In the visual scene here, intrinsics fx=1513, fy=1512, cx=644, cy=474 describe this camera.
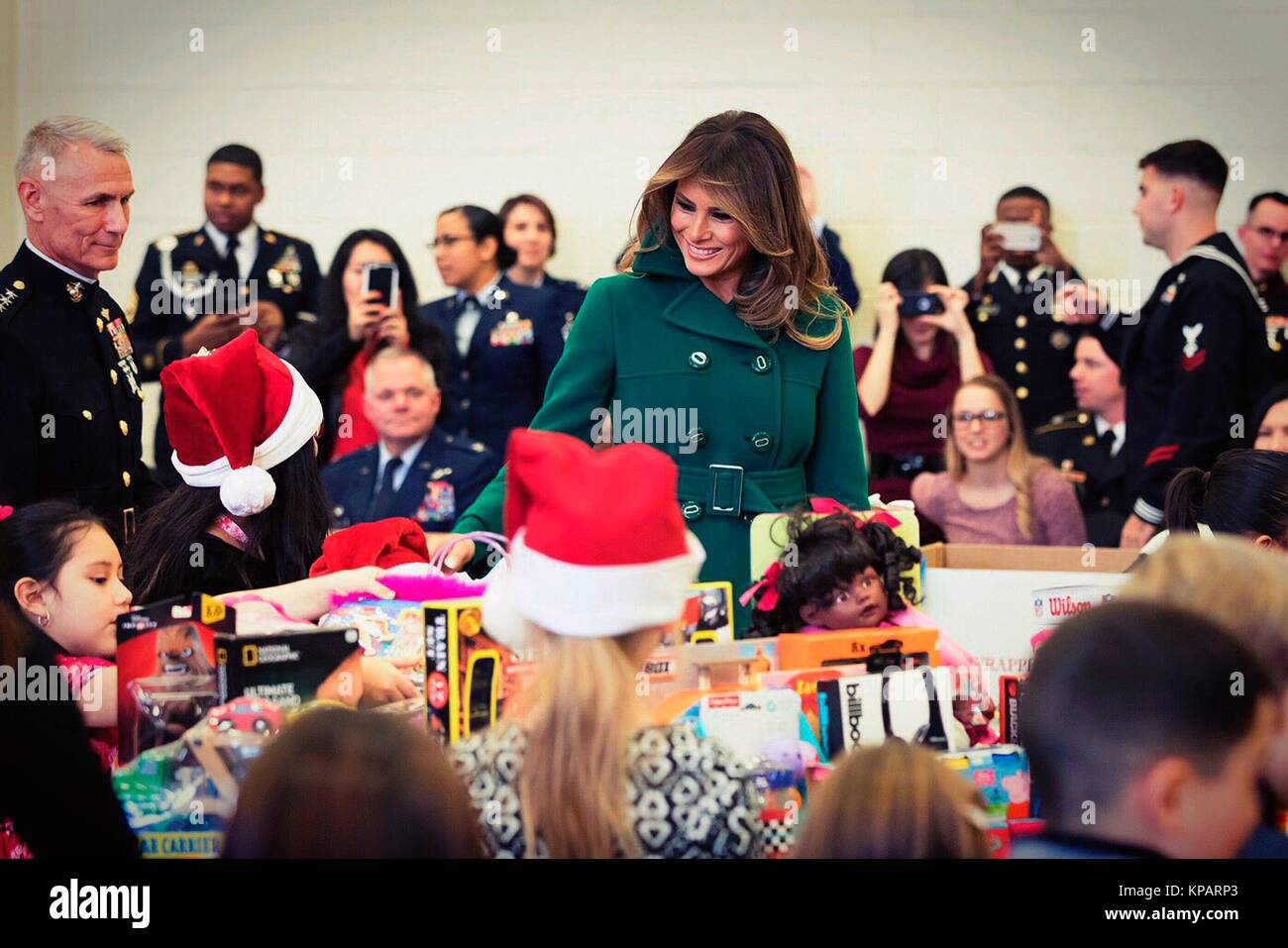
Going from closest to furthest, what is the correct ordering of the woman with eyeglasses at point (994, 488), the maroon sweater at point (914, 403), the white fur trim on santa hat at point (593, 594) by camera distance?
1. the white fur trim on santa hat at point (593, 594)
2. the woman with eyeglasses at point (994, 488)
3. the maroon sweater at point (914, 403)

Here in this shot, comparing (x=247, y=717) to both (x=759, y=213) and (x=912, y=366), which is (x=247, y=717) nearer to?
(x=759, y=213)

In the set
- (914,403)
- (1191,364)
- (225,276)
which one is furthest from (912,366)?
(225,276)

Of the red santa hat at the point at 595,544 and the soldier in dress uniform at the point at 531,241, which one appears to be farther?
the soldier in dress uniform at the point at 531,241

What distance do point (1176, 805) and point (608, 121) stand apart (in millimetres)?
5043

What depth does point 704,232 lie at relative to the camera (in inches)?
106

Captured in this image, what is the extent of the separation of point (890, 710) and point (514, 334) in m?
3.78

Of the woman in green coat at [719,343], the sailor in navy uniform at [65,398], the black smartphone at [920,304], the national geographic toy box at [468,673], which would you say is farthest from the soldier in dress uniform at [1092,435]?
the national geographic toy box at [468,673]

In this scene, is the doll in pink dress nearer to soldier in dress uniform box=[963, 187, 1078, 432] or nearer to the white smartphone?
soldier in dress uniform box=[963, 187, 1078, 432]

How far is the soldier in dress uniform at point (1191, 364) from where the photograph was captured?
462 centimetres

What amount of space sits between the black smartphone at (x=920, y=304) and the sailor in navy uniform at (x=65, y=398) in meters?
3.10

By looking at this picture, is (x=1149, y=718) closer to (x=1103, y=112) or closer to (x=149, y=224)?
(x=1103, y=112)

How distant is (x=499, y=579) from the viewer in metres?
1.91

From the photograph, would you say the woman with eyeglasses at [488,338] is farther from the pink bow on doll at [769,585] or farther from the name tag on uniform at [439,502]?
the pink bow on doll at [769,585]

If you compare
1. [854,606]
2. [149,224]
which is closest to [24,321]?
[854,606]
